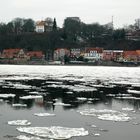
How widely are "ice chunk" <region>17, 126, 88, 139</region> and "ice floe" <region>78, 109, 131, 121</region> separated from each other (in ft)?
9.73

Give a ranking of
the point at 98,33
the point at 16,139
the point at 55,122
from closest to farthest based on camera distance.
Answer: the point at 16,139
the point at 55,122
the point at 98,33

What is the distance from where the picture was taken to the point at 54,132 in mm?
14430

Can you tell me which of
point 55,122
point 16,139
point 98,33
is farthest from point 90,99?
point 98,33

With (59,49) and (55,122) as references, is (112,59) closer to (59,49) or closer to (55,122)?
(59,49)

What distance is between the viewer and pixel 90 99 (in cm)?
2520

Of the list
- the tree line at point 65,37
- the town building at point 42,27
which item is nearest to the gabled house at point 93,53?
the tree line at point 65,37

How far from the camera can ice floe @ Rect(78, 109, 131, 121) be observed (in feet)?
59.0

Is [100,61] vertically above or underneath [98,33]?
underneath

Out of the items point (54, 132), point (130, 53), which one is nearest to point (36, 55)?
point (130, 53)

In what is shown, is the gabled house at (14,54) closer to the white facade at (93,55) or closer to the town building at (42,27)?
the white facade at (93,55)

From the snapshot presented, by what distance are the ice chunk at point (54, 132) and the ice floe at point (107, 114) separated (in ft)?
9.73

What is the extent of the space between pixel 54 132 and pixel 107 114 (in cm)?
517

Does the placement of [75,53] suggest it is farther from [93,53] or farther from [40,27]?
[40,27]

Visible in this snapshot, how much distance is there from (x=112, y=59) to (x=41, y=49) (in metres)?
26.4
